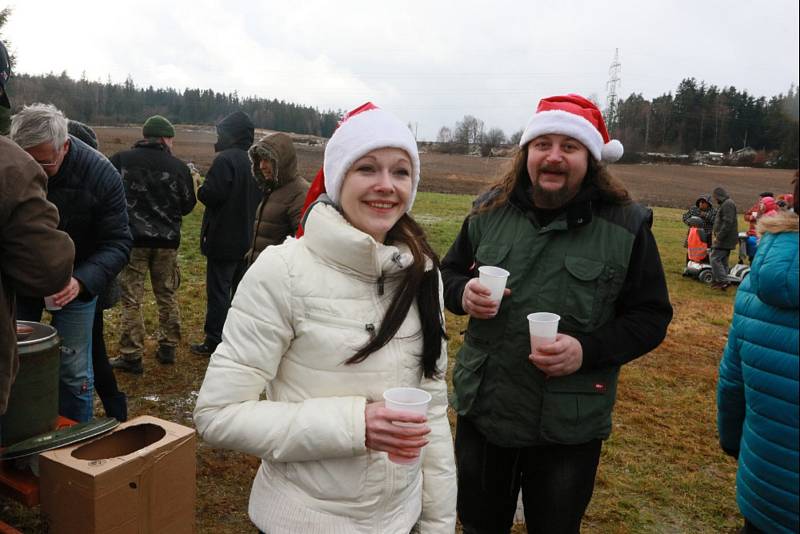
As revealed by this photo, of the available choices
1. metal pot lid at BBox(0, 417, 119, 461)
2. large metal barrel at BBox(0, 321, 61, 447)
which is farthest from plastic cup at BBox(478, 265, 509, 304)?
large metal barrel at BBox(0, 321, 61, 447)

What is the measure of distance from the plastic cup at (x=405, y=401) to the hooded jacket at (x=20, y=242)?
47.6 inches

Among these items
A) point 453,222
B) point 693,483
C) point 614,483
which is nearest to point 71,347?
point 614,483

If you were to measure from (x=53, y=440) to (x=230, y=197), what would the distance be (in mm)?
3219

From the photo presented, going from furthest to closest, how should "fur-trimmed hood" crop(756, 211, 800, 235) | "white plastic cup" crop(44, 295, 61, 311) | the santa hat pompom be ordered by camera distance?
"white plastic cup" crop(44, 295, 61, 311) < the santa hat pompom < "fur-trimmed hood" crop(756, 211, 800, 235)

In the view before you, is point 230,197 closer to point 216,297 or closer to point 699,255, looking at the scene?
point 216,297

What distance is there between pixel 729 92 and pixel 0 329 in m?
71.2

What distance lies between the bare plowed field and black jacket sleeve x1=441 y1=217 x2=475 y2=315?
24167 millimetres

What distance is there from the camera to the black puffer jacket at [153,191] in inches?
201

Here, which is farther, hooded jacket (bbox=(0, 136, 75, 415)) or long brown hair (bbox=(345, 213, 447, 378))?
hooded jacket (bbox=(0, 136, 75, 415))

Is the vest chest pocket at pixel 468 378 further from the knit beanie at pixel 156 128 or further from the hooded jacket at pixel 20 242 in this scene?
the knit beanie at pixel 156 128

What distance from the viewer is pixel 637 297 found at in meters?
2.25

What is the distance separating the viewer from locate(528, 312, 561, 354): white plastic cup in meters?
2.06

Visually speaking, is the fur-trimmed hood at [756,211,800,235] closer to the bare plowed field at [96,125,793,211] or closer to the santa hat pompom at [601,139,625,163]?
the santa hat pompom at [601,139,625,163]

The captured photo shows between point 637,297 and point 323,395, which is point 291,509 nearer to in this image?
point 323,395
